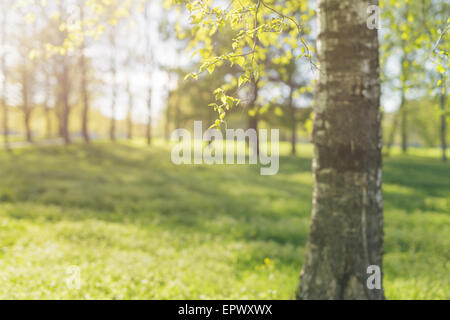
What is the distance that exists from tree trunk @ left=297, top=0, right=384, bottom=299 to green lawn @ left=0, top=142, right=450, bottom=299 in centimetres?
124

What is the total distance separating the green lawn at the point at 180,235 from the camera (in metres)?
4.64

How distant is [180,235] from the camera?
744cm

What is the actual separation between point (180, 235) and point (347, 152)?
502cm

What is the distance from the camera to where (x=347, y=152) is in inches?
131

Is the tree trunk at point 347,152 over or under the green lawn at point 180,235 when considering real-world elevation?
over

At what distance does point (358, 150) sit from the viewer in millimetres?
3312

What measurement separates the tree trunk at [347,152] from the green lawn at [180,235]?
124 cm

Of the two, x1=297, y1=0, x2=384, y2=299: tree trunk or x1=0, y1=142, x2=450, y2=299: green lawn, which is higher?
x1=297, y1=0, x2=384, y2=299: tree trunk

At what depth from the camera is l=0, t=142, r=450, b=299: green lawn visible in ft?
15.2

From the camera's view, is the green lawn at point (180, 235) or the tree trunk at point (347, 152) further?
the green lawn at point (180, 235)

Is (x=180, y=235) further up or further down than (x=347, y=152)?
further down

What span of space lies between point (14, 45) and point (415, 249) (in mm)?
30531

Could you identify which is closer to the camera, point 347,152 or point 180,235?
point 347,152
